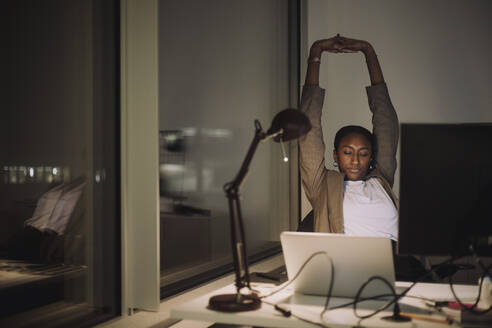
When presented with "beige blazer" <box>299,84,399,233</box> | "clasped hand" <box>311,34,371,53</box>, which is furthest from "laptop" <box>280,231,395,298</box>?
"clasped hand" <box>311,34,371,53</box>

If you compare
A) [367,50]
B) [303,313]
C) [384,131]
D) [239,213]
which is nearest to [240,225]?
[239,213]

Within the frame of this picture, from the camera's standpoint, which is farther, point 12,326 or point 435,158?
point 12,326

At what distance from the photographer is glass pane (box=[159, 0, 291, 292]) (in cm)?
258

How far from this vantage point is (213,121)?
301cm

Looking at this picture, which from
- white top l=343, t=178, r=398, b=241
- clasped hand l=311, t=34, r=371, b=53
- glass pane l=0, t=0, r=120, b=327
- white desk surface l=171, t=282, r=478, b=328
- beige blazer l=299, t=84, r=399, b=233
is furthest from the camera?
clasped hand l=311, t=34, r=371, b=53

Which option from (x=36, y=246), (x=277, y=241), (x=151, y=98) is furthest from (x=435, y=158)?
(x=277, y=241)

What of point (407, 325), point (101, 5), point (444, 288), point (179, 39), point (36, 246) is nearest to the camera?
point (407, 325)

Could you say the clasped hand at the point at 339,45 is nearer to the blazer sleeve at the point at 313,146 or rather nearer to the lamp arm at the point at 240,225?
the blazer sleeve at the point at 313,146

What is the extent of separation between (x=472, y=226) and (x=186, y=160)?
1723mm

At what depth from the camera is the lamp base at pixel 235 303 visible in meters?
1.32

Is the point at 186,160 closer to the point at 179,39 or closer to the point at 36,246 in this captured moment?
the point at 179,39

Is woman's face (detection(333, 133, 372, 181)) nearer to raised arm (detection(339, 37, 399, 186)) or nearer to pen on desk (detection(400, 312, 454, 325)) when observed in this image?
raised arm (detection(339, 37, 399, 186))

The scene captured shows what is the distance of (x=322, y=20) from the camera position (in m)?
3.97

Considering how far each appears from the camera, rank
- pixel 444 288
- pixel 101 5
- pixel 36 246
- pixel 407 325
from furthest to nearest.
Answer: pixel 101 5, pixel 36 246, pixel 444 288, pixel 407 325
